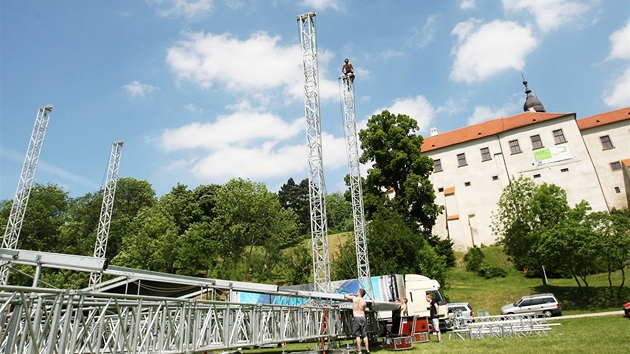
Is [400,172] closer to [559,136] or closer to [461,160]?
[461,160]

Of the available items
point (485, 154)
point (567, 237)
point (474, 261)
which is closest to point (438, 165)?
point (485, 154)

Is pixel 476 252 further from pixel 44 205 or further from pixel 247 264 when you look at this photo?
pixel 44 205

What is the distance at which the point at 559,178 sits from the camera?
50094mm

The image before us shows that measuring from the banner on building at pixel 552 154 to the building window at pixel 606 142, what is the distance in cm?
747

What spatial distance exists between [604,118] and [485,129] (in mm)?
16096

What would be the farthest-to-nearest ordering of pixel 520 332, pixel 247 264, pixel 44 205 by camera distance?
pixel 44 205, pixel 247 264, pixel 520 332

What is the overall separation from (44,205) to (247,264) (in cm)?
3184

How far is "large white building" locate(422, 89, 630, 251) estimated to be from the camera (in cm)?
4922

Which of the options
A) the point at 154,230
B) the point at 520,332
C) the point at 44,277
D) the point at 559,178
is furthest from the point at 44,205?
the point at 559,178

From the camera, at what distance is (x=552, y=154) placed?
166 feet

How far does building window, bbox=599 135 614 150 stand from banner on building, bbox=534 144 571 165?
294 inches

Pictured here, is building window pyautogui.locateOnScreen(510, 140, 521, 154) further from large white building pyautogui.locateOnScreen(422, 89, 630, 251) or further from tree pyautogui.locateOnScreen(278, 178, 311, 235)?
tree pyautogui.locateOnScreen(278, 178, 311, 235)

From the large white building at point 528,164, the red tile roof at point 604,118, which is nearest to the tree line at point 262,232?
the large white building at point 528,164

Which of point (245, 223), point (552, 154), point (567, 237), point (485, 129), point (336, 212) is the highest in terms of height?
point (485, 129)
